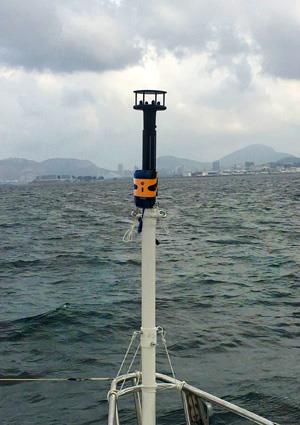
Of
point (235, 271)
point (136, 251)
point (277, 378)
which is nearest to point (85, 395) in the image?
point (277, 378)

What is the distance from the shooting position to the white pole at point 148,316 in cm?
636

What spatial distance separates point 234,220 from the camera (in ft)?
159

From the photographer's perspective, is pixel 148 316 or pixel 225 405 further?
pixel 225 405

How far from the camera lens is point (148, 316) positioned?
659cm

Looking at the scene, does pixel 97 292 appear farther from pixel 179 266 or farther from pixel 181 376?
pixel 181 376

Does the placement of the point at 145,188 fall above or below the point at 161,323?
above

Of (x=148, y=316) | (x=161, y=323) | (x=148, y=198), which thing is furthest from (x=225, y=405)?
(x=161, y=323)

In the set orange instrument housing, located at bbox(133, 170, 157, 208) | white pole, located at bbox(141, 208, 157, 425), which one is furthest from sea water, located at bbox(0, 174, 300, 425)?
orange instrument housing, located at bbox(133, 170, 157, 208)

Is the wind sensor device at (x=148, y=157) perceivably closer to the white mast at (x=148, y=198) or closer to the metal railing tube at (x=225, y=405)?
the white mast at (x=148, y=198)

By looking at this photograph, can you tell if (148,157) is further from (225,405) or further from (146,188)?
(225,405)

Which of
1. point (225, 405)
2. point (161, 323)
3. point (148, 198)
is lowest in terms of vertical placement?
point (161, 323)

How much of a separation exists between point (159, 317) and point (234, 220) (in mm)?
32732

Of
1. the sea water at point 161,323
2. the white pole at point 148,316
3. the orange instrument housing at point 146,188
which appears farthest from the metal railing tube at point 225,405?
the orange instrument housing at point 146,188

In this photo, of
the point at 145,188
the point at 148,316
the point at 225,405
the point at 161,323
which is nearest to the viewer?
the point at 145,188
